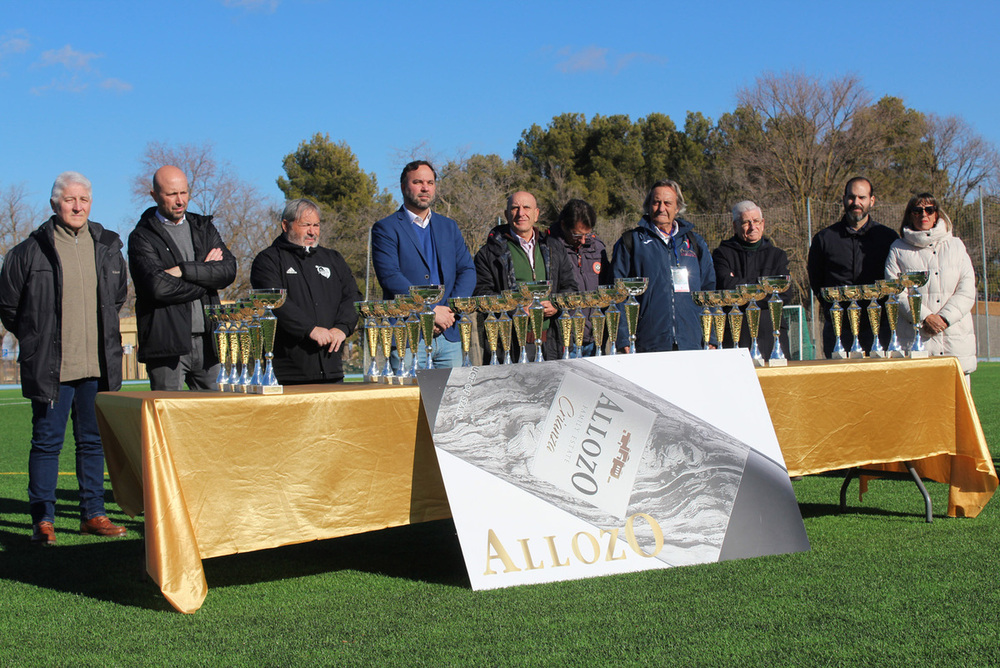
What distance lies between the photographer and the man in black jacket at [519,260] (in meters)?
5.26

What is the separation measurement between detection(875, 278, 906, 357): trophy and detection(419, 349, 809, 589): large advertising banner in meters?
1.23

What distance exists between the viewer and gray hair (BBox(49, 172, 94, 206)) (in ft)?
14.9

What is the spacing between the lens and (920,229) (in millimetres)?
5199

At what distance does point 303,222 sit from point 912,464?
3324 mm

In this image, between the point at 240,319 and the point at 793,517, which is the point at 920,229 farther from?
the point at 240,319

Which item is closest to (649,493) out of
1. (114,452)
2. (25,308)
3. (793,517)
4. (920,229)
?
(793,517)

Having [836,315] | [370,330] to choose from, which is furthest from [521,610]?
[836,315]

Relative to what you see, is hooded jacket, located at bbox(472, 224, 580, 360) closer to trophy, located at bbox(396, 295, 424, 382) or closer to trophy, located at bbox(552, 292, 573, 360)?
trophy, located at bbox(552, 292, 573, 360)

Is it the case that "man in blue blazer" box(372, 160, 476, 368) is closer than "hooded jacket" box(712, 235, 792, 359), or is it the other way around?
"man in blue blazer" box(372, 160, 476, 368)

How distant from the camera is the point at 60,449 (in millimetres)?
4594

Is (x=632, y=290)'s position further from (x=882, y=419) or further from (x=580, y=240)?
(x=580, y=240)

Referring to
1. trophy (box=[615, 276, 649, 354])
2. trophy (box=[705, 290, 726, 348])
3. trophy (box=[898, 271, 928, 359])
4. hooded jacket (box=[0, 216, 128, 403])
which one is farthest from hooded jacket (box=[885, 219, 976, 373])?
hooded jacket (box=[0, 216, 128, 403])

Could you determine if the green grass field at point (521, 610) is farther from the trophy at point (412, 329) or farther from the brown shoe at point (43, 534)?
the trophy at point (412, 329)

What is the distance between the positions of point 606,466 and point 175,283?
2.22 m
